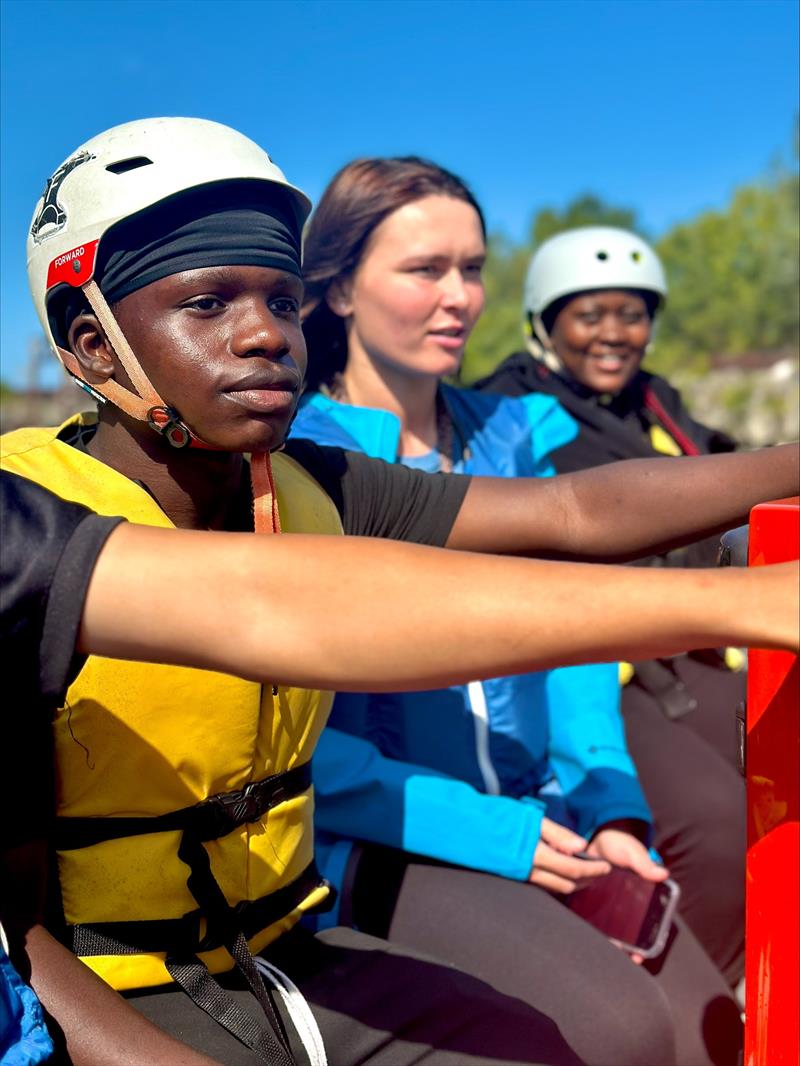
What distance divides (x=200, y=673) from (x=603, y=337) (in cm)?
371

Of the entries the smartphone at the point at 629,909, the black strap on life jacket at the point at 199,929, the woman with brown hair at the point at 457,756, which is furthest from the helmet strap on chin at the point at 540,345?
the black strap on life jacket at the point at 199,929

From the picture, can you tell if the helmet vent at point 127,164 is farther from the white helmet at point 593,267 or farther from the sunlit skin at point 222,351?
the white helmet at point 593,267

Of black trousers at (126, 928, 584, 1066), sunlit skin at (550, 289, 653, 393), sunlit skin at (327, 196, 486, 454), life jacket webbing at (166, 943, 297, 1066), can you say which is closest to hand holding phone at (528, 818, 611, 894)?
black trousers at (126, 928, 584, 1066)

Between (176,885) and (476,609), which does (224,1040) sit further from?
(476,609)

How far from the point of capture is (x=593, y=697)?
143 inches

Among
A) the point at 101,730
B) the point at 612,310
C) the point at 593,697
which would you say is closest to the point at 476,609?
the point at 101,730

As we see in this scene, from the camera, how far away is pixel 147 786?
1926mm

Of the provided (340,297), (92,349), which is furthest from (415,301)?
A: (92,349)

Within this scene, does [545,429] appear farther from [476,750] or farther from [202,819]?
[202,819]

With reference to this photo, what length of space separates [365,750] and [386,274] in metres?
1.54

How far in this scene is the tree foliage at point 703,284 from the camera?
66375mm

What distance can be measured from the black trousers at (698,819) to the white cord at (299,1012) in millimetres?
2134

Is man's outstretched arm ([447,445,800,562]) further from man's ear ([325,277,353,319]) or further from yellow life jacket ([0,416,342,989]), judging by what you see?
man's ear ([325,277,353,319])

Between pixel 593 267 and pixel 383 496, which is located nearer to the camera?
pixel 383 496
